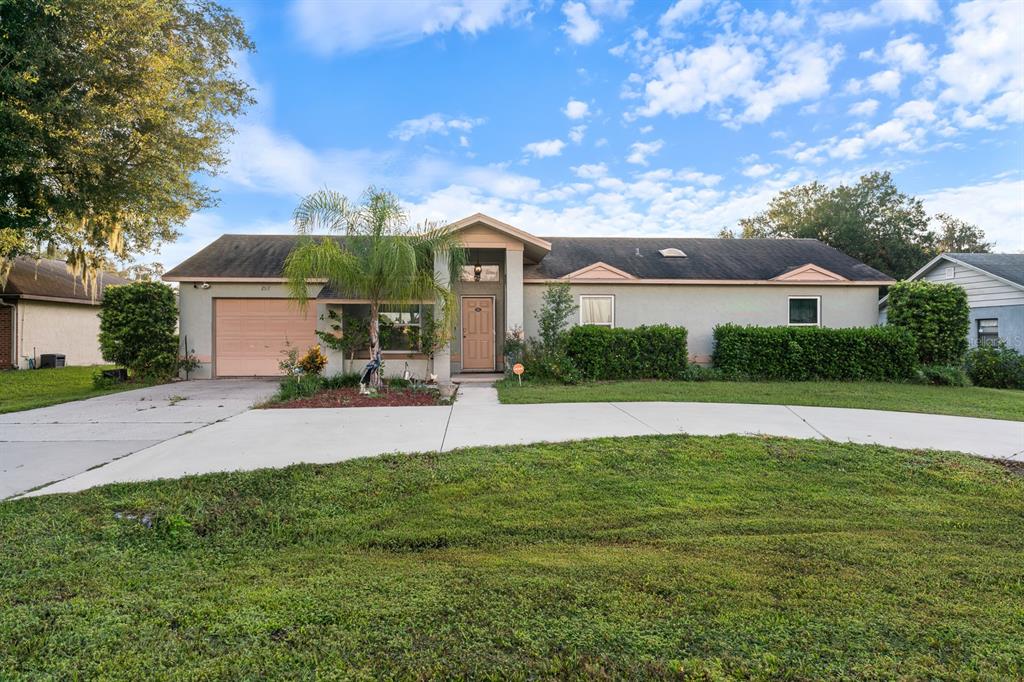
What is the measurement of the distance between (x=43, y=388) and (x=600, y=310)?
15.1 metres

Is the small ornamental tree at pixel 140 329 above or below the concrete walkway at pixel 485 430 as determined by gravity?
above

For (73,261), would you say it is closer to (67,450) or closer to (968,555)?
(67,450)

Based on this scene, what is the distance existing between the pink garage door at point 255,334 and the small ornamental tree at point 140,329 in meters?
1.19

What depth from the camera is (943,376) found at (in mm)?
11453

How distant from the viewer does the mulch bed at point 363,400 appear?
340 inches

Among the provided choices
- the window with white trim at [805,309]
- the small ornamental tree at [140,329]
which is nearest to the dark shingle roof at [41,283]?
the small ornamental tree at [140,329]

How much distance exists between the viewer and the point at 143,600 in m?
2.52

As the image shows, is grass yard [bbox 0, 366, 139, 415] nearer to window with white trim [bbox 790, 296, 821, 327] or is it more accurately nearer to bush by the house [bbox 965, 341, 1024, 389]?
window with white trim [bbox 790, 296, 821, 327]

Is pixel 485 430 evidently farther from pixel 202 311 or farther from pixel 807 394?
pixel 202 311

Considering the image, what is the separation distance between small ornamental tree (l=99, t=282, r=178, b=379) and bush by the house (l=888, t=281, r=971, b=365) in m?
20.0

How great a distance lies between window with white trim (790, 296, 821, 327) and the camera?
14.5 meters

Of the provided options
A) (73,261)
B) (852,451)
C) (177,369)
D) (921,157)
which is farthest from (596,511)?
(921,157)

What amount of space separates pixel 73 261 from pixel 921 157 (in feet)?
90.7

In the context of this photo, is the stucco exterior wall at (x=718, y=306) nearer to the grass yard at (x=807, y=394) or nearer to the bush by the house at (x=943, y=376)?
the bush by the house at (x=943, y=376)
